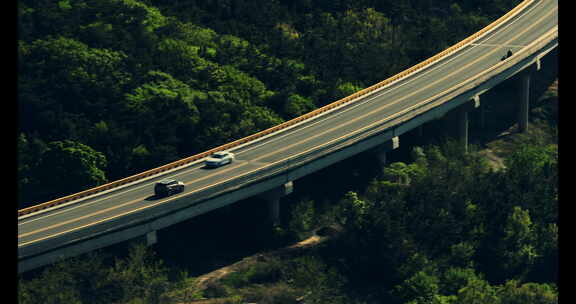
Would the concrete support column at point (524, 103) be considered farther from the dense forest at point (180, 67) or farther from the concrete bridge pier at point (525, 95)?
the dense forest at point (180, 67)

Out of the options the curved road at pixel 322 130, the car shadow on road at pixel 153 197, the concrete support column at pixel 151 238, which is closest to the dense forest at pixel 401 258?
the concrete support column at pixel 151 238

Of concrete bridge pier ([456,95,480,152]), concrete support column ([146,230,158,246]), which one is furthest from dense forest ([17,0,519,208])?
concrete support column ([146,230,158,246])

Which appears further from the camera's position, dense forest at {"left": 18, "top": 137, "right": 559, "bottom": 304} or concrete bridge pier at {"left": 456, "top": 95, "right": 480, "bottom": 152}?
concrete bridge pier at {"left": 456, "top": 95, "right": 480, "bottom": 152}

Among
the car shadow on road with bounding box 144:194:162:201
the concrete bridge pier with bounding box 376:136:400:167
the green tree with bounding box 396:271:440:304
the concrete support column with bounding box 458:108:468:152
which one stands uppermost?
the concrete support column with bounding box 458:108:468:152

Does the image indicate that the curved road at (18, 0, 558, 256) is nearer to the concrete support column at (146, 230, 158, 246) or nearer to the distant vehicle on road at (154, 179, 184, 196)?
the distant vehicle on road at (154, 179, 184, 196)
